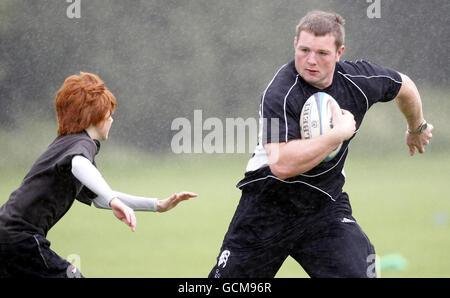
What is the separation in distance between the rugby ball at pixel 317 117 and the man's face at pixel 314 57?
0.32 ft

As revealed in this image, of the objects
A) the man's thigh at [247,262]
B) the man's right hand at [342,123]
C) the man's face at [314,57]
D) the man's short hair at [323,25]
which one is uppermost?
the man's short hair at [323,25]

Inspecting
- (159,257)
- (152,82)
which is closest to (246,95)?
(152,82)

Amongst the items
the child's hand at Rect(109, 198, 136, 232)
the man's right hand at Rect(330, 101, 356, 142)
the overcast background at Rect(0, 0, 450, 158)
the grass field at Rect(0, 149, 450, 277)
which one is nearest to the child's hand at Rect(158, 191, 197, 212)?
the child's hand at Rect(109, 198, 136, 232)

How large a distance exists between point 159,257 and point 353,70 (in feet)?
13.2

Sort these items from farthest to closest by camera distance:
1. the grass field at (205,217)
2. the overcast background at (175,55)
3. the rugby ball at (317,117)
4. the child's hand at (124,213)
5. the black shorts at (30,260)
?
the overcast background at (175,55), the grass field at (205,217), the rugby ball at (317,117), the black shorts at (30,260), the child's hand at (124,213)

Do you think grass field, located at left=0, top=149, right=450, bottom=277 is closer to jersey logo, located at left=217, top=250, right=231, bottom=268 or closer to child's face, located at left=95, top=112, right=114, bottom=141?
jersey logo, located at left=217, top=250, right=231, bottom=268

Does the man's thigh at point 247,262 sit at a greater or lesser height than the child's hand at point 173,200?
lesser

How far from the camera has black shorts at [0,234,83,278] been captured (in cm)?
375

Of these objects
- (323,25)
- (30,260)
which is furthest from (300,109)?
Answer: (30,260)

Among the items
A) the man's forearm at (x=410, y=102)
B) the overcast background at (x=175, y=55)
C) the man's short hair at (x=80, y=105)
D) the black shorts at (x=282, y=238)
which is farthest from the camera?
the overcast background at (x=175, y=55)

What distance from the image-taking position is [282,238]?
4164 millimetres

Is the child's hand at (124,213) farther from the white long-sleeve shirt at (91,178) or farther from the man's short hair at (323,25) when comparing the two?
the man's short hair at (323,25)

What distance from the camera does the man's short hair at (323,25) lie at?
13.5 ft

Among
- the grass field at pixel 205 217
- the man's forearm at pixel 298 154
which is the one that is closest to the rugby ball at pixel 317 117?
the man's forearm at pixel 298 154
